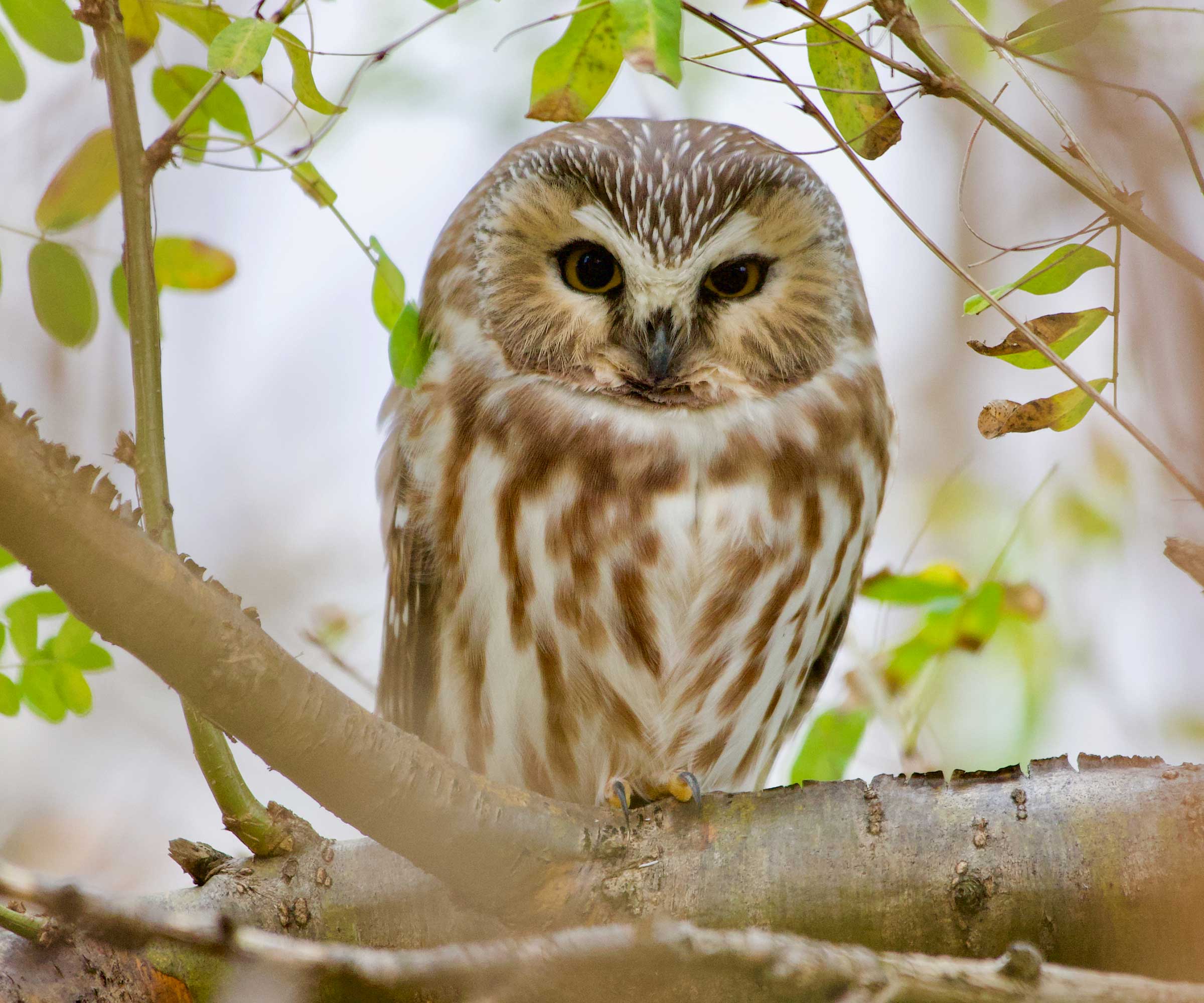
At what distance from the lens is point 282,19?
5.85 feet

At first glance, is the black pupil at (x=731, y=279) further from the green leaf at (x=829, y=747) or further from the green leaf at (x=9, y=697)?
the green leaf at (x=9, y=697)

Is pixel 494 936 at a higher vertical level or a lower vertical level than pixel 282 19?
lower

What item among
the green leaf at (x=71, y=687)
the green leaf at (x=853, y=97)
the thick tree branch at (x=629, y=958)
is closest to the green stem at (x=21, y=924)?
the green leaf at (x=71, y=687)

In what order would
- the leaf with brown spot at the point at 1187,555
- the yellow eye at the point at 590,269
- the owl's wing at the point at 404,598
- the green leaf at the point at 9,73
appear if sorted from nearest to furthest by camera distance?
1. the leaf with brown spot at the point at 1187,555
2. the green leaf at the point at 9,73
3. the yellow eye at the point at 590,269
4. the owl's wing at the point at 404,598

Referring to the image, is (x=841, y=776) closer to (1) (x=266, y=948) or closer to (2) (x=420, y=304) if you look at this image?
(2) (x=420, y=304)

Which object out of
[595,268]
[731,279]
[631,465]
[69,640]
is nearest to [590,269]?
[595,268]

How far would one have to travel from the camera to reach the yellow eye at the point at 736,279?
108 inches

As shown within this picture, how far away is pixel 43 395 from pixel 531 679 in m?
2.05

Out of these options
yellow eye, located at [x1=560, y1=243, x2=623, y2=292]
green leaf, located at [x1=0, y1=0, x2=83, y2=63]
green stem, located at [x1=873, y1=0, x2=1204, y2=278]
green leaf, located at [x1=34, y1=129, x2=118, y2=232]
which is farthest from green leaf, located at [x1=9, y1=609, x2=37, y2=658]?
green stem, located at [x1=873, y1=0, x2=1204, y2=278]

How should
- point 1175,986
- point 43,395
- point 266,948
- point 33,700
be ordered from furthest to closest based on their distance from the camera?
point 43,395 → point 33,700 → point 1175,986 → point 266,948

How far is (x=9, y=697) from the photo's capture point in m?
2.09

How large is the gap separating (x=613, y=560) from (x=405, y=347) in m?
0.68

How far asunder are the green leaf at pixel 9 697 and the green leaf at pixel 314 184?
38.8 inches

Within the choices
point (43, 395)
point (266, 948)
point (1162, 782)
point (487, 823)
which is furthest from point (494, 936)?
point (43, 395)
